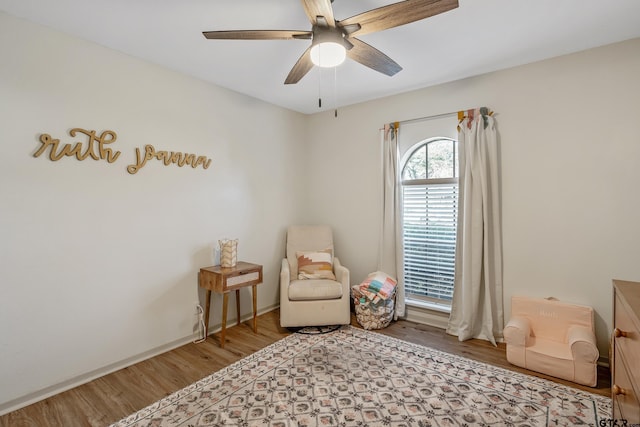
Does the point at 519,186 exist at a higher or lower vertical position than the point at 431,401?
higher

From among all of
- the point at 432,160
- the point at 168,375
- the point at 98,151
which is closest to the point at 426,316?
the point at 432,160

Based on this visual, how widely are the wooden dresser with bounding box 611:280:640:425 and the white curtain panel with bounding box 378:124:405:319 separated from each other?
6.46 ft

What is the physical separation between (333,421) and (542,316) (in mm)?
1958

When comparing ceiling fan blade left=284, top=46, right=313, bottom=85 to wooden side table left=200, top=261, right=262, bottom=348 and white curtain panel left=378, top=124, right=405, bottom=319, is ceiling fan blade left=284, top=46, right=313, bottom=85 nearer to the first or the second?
white curtain panel left=378, top=124, right=405, bottom=319

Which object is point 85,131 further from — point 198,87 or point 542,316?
point 542,316

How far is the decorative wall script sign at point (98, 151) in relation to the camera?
2.16m

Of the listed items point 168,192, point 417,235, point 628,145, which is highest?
point 628,145

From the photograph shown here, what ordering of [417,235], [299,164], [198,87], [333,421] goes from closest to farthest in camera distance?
[333,421] < [198,87] < [417,235] < [299,164]

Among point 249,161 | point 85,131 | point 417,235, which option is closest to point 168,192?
point 85,131

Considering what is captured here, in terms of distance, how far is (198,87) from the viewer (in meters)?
3.04

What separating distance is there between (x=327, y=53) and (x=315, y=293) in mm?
2200

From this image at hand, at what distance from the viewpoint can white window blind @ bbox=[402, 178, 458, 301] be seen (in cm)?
332

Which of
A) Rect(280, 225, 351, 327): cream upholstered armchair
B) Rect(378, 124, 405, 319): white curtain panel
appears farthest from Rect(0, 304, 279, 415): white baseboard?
Rect(378, 124, 405, 319): white curtain panel

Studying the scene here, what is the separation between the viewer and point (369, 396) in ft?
6.89
